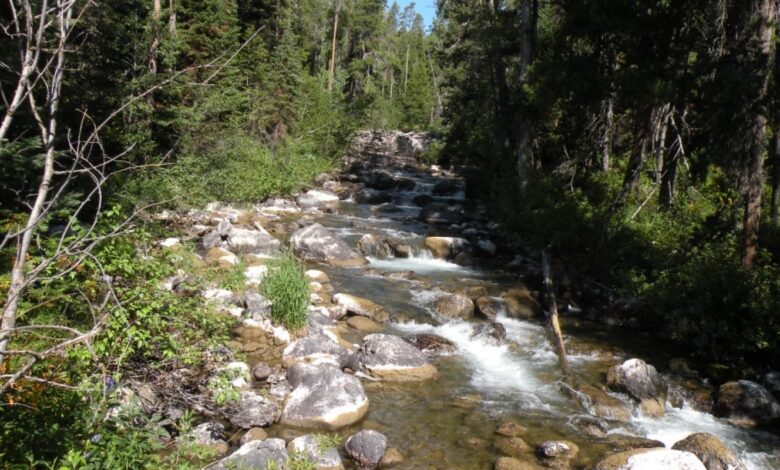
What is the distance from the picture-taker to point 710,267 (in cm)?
885

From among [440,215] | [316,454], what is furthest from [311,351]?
[440,215]

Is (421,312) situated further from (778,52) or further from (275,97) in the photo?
(275,97)

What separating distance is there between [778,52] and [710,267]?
5386 mm

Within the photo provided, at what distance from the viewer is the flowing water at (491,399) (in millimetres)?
6418

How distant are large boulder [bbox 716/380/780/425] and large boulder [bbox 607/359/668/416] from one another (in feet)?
2.53

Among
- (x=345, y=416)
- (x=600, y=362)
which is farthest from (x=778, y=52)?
(x=345, y=416)

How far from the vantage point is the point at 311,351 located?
7867 mm

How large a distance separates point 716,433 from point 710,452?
1.30 metres

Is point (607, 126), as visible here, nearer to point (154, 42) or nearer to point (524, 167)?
point (524, 167)

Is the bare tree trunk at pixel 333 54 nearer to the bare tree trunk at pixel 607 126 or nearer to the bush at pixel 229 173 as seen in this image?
the bush at pixel 229 173

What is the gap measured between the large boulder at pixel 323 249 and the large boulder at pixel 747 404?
28.9 ft

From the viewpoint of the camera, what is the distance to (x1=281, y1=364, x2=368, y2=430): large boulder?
20.9 ft

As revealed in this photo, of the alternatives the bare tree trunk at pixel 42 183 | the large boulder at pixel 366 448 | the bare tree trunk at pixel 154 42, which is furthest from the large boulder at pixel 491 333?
the bare tree trunk at pixel 154 42

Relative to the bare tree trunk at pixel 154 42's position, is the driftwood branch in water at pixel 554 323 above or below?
below
